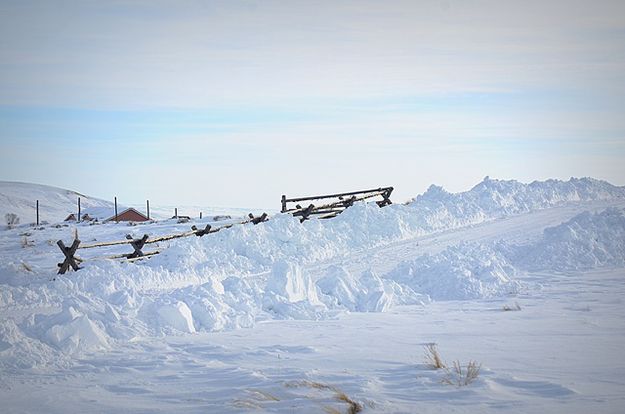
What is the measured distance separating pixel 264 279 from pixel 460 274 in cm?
522

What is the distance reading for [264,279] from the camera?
1567 cm

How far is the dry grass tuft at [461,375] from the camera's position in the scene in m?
6.16

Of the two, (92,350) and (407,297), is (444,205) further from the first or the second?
(92,350)

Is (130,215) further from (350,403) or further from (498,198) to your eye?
(350,403)

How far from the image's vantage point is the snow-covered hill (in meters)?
74.8

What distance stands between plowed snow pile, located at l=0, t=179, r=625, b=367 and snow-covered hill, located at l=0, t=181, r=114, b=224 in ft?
155

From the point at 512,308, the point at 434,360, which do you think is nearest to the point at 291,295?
the point at 512,308

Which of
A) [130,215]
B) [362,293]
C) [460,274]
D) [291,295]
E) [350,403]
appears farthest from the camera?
[130,215]

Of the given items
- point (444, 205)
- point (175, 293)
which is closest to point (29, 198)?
point (444, 205)

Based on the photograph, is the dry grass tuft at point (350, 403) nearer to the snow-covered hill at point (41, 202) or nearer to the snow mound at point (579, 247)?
the snow mound at point (579, 247)

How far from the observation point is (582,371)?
21.8 ft

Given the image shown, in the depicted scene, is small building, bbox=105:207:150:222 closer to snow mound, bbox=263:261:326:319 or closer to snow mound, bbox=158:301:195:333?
snow mound, bbox=263:261:326:319

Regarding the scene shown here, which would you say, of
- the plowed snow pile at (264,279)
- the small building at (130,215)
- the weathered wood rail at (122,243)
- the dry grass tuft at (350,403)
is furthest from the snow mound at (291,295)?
the small building at (130,215)

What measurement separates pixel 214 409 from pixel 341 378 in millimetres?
1539
